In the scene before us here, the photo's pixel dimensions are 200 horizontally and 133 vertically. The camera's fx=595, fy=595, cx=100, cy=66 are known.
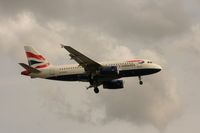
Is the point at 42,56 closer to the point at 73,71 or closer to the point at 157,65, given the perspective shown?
the point at 73,71

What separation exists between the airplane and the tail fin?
28.7 inches

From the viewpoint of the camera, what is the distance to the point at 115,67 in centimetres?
10031

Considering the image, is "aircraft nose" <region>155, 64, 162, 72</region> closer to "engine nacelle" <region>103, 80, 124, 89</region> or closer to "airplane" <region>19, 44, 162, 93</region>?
"airplane" <region>19, 44, 162, 93</region>

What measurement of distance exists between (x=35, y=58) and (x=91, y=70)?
14491mm

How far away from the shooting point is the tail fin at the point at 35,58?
110125 mm

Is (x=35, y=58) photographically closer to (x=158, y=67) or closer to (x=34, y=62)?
(x=34, y=62)

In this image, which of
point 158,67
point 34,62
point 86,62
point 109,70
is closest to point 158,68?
point 158,67

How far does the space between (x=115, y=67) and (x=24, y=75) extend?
17.1 metres

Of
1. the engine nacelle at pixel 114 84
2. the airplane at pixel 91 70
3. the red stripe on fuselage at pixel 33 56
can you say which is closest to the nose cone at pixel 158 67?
the airplane at pixel 91 70

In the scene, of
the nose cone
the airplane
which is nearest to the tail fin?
the airplane

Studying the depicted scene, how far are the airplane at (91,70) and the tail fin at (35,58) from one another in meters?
0.73

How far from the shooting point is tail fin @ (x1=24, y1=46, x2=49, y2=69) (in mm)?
110125

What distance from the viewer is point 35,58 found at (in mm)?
112500

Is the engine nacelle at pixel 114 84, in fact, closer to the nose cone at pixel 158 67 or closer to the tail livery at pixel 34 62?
the nose cone at pixel 158 67
